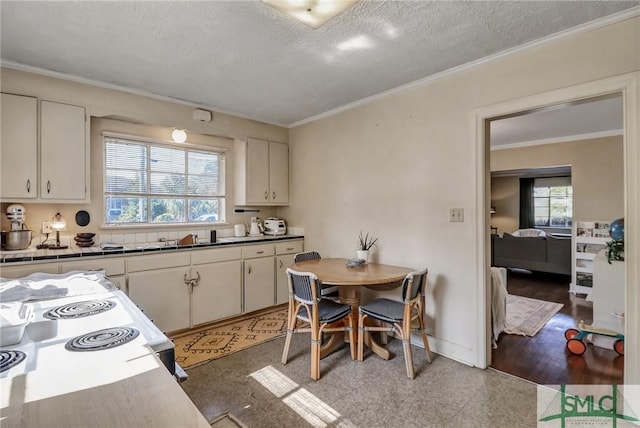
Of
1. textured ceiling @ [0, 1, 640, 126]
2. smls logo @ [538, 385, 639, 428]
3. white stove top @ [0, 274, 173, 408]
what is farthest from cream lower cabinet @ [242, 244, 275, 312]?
smls logo @ [538, 385, 639, 428]

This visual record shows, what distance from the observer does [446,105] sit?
8.97ft

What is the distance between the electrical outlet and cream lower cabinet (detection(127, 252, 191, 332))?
2602mm

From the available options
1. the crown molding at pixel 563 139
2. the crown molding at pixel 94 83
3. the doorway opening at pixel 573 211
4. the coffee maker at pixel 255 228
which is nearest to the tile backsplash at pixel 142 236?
the coffee maker at pixel 255 228

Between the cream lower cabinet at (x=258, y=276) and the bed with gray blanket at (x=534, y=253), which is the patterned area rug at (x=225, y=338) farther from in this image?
the bed with gray blanket at (x=534, y=253)

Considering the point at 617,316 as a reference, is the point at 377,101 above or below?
above

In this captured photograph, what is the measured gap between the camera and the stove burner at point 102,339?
1.06 metres

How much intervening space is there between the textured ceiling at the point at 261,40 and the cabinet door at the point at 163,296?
182cm

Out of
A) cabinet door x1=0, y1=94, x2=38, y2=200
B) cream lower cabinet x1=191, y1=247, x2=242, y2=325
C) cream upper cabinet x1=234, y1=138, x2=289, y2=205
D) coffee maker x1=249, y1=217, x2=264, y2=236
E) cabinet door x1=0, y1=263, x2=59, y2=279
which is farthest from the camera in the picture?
coffee maker x1=249, y1=217, x2=264, y2=236

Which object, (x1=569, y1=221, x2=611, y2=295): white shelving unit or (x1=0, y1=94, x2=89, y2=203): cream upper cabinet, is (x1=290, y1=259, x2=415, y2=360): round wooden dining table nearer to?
(x1=0, y1=94, x2=89, y2=203): cream upper cabinet

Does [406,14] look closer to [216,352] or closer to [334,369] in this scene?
[334,369]

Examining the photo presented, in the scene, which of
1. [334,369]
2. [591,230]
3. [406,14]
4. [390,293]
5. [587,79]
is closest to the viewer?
[406,14]

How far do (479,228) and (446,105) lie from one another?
1095 mm

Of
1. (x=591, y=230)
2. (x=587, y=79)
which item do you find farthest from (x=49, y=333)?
(x=591, y=230)

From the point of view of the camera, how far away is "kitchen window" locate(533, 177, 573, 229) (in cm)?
803
